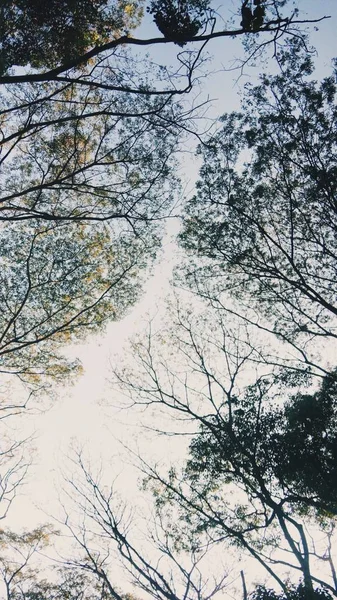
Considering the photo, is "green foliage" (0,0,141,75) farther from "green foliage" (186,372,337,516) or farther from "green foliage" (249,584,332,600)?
"green foliage" (249,584,332,600)

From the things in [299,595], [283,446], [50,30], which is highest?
[50,30]

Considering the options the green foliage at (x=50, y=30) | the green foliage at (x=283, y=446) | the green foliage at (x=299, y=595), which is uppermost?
the green foliage at (x=50, y=30)

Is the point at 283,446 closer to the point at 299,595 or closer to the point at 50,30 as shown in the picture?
the point at 299,595

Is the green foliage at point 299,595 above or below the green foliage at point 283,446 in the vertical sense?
below

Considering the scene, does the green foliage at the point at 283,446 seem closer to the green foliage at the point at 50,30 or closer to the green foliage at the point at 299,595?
the green foliage at the point at 299,595

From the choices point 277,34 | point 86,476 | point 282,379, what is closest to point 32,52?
point 277,34

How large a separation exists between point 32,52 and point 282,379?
9.58m

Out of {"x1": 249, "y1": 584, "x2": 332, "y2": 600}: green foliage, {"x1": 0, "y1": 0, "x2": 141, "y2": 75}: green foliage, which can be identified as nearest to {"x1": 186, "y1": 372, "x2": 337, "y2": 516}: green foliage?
{"x1": 249, "y1": 584, "x2": 332, "y2": 600}: green foliage

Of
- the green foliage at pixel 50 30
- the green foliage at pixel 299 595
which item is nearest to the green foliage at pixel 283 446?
the green foliage at pixel 299 595

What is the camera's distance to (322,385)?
9.23 m

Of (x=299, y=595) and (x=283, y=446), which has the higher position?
(x=283, y=446)

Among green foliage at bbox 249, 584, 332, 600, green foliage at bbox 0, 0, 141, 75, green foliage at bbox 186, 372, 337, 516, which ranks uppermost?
green foliage at bbox 0, 0, 141, 75

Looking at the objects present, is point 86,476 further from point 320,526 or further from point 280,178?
point 280,178

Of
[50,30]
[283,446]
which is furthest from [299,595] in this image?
[50,30]
